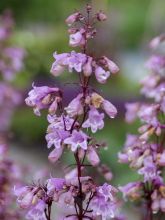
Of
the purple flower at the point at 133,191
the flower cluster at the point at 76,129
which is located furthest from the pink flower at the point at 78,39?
the purple flower at the point at 133,191

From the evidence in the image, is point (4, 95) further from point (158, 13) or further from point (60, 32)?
point (158, 13)

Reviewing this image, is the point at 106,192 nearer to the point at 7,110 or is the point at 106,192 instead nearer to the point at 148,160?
the point at 148,160

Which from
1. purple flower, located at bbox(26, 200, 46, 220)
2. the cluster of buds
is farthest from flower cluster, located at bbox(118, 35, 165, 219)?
purple flower, located at bbox(26, 200, 46, 220)

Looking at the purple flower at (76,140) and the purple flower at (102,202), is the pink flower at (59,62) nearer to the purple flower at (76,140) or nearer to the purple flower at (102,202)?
the purple flower at (76,140)

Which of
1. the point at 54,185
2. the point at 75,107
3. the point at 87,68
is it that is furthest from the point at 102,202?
the point at 87,68

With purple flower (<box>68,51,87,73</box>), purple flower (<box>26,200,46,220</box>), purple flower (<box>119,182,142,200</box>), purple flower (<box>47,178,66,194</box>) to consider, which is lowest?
purple flower (<box>26,200,46,220</box>)

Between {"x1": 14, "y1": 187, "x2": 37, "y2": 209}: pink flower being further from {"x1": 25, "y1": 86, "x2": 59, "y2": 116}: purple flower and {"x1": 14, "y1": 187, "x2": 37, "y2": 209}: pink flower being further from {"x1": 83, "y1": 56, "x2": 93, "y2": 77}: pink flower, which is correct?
{"x1": 83, "y1": 56, "x2": 93, "y2": 77}: pink flower

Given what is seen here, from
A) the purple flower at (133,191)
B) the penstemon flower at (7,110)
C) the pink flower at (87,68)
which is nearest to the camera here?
the pink flower at (87,68)
